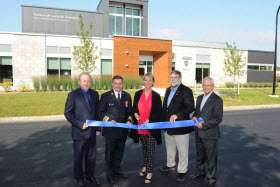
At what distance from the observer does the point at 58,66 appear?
22234 mm

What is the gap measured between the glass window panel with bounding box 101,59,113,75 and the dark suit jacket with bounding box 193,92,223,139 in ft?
68.0

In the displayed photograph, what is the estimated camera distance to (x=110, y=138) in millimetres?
3775

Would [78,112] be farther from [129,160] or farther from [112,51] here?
[112,51]

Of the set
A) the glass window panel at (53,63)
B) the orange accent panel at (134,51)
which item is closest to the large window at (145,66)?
the orange accent panel at (134,51)

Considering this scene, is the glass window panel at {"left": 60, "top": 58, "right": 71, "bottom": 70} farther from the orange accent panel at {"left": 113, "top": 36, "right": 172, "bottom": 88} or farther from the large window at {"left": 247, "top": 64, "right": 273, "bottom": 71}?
the large window at {"left": 247, "top": 64, "right": 273, "bottom": 71}

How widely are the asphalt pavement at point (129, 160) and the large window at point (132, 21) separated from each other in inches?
1044

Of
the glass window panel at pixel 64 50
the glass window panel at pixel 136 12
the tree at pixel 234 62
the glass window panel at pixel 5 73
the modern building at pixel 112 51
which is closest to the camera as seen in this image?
the tree at pixel 234 62

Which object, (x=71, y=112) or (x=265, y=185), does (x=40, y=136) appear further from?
(x=265, y=185)

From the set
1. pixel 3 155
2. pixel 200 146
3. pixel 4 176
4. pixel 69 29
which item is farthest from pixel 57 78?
pixel 200 146

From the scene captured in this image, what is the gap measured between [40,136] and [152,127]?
4592 millimetres

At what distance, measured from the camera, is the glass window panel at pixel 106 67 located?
23.7 m

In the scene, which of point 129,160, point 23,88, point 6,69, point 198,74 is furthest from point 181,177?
point 198,74

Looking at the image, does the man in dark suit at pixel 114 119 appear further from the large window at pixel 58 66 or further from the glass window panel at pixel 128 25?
the glass window panel at pixel 128 25

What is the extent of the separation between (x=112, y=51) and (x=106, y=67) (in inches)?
77.5
